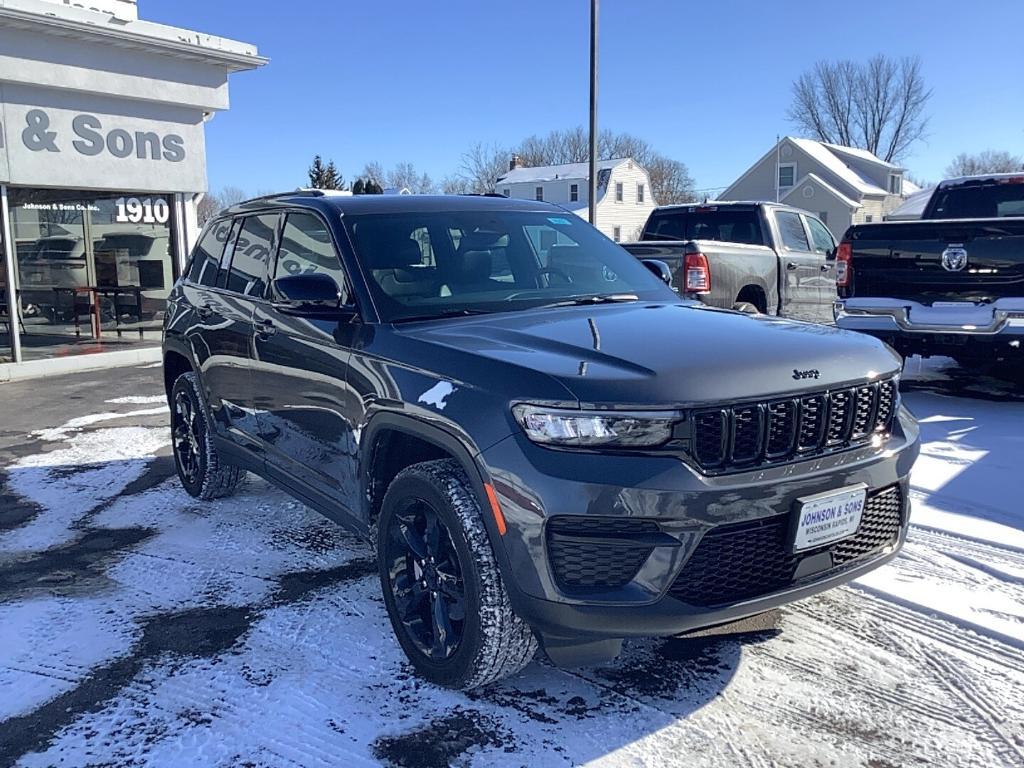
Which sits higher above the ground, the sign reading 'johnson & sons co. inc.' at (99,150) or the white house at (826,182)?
the white house at (826,182)

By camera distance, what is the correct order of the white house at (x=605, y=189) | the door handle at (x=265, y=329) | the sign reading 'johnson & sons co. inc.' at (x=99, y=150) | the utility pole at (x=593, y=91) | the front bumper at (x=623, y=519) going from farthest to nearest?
the white house at (x=605, y=189), the utility pole at (x=593, y=91), the sign reading 'johnson & sons co. inc.' at (x=99, y=150), the door handle at (x=265, y=329), the front bumper at (x=623, y=519)

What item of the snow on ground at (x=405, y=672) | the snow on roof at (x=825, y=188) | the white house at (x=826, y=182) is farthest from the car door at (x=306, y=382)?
the white house at (x=826, y=182)

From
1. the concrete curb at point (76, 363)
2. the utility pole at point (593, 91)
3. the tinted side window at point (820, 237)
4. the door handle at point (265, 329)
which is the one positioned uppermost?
the utility pole at point (593, 91)

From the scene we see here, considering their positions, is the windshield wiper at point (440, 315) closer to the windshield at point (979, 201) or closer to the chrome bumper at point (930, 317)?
the chrome bumper at point (930, 317)

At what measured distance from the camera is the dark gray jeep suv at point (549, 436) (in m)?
2.65

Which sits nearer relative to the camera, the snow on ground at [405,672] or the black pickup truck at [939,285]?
the snow on ground at [405,672]

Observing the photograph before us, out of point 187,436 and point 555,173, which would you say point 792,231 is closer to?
point 187,436

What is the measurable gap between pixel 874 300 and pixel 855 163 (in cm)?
4952

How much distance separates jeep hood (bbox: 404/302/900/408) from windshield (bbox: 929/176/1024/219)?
26.2 feet

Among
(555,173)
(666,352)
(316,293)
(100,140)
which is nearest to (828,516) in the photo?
(666,352)

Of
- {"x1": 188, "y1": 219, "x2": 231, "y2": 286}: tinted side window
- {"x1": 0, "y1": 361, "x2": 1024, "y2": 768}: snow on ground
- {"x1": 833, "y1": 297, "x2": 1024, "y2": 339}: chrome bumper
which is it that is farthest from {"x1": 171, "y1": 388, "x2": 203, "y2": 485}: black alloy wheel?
{"x1": 833, "y1": 297, "x2": 1024, "y2": 339}: chrome bumper

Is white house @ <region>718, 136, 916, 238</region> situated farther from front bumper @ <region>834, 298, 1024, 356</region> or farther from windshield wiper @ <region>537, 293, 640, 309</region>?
windshield wiper @ <region>537, 293, 640, 309</region>

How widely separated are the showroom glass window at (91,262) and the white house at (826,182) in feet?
127

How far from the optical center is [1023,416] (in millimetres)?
7391
